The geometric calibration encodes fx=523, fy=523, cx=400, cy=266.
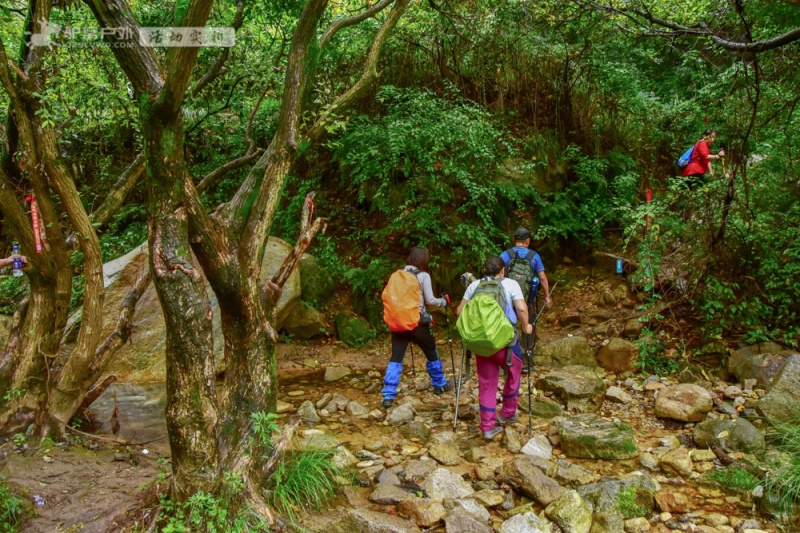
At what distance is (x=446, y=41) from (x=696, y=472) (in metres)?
9.10

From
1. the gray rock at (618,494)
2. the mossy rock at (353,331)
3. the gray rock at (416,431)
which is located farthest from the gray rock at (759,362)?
the mossy rock at (353,331)

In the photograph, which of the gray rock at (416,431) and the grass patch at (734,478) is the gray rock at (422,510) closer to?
the gray rock at (416,431)

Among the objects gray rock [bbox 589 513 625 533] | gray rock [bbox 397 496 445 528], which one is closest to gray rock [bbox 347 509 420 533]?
gray rock [bbox 397 496 445 528]

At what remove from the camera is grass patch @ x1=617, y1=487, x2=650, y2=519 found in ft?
14.3

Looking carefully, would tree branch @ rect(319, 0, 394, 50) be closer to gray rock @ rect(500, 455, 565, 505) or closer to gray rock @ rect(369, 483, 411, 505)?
gray rock @ rect(369, 483, 411, 505)

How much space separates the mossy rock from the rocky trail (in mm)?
875

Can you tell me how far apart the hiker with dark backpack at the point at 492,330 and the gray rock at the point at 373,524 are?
6.12ft

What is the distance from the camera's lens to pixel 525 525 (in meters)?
4.04

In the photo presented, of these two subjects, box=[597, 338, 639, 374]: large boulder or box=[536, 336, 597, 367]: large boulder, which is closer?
box=[597, 338, 639, 374]: large boulder

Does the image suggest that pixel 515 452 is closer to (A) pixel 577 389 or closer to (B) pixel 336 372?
(A) pixel 577 389

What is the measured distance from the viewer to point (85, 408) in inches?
234

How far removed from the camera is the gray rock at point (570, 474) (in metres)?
4.84

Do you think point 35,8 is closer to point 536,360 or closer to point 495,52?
point 536,360

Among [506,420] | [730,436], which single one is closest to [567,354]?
[506,420]
